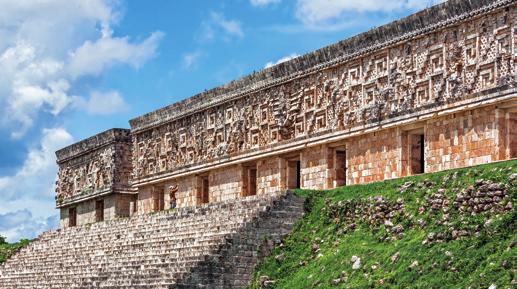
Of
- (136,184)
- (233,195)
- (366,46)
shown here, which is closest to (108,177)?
(136,184)

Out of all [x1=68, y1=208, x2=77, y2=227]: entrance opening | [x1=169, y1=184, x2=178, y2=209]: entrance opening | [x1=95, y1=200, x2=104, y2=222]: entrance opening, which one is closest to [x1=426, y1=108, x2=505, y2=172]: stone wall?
[x1=169, y1=184, x2=178, y2=209]: entrance opening

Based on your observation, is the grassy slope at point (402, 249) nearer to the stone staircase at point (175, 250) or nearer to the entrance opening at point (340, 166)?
the stone staircase at point (175, 250)

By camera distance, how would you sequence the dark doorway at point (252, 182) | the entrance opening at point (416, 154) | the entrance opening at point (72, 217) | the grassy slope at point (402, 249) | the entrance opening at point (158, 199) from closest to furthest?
1. the grassy slope at point (402, 249)
2. the entrance opening at point (416, 154)
3. the dark doorway at point (252, 182)
4. the entrance opening at point (158, 199)
5. the entrance opening at point (72, 217)

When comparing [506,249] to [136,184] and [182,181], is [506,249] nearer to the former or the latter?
[182,181]

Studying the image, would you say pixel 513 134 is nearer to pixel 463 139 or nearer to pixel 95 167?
pixel 463 139

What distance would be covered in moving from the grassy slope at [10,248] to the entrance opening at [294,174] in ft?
33.8

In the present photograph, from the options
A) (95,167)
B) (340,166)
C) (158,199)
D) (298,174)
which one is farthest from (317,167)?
(95,167)

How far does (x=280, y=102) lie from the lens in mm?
24281

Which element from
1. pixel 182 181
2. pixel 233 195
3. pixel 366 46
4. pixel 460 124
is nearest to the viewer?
pixel 460 124

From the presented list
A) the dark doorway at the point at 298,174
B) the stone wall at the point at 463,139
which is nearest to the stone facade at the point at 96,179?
the dark doorway at the point at 298,174

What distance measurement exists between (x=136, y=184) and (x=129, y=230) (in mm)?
8912

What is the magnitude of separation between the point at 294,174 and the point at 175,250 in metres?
6.33

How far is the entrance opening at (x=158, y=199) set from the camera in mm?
31297

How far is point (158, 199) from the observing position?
3144 cm
